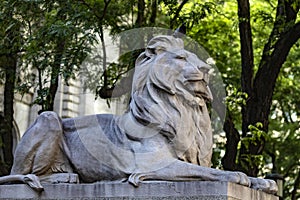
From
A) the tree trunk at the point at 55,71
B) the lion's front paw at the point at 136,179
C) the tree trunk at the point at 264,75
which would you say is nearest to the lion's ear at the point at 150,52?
the lion's front paw at the point at 136,179

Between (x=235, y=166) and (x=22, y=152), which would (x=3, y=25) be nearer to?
(x=235, y=166)

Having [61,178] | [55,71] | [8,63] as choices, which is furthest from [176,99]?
[8,63]

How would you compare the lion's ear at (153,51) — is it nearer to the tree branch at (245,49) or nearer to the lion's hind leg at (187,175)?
the lion's hind leg at (187,175)

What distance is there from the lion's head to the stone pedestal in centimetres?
47

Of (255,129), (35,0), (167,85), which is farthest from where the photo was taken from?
(35,0)

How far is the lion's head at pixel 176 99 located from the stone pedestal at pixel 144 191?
0.47 meters

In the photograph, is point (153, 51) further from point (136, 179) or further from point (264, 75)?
point (264, 75)

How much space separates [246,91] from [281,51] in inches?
41.6

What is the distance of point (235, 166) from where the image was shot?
13.3 metres

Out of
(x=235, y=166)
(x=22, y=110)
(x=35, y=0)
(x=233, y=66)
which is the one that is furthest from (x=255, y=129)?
(x=22, y=110)

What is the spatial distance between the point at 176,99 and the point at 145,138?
0.56m

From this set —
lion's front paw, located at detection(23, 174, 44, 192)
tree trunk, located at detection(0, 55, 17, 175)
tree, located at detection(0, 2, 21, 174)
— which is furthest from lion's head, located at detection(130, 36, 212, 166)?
tree trunk, located at detection(0, 55, 17, 175)

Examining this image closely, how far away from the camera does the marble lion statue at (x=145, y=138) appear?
720 cm

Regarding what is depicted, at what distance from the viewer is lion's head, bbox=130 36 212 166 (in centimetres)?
732
